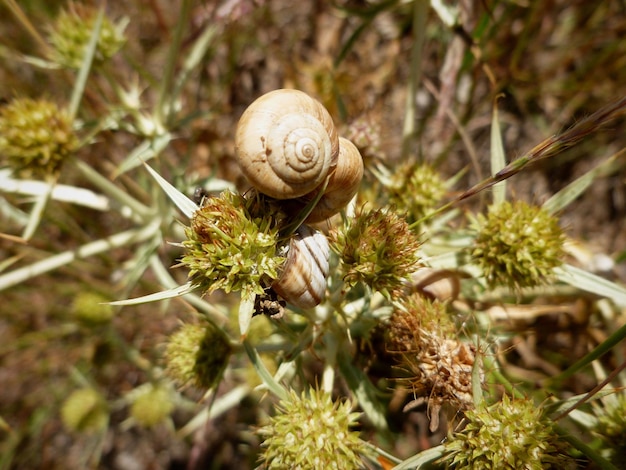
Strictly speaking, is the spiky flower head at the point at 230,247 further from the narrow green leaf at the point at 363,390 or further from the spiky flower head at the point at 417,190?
the spiky flower head at the point at 417,190

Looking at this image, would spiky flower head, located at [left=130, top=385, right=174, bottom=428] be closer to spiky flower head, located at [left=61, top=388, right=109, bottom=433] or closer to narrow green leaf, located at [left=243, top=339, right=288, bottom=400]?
spiky flower head, located at [left=61, top=388, right=109, bottom=433]

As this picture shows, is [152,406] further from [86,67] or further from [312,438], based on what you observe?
[86,67]

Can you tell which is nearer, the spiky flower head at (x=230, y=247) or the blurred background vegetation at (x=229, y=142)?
the spiky flower head at (x=230, y=247)

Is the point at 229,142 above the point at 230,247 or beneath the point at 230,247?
above

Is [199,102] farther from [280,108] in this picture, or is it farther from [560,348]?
[560,348]

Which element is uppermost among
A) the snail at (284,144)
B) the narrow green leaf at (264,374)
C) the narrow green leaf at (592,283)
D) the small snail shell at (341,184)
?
the snail at (284,144)

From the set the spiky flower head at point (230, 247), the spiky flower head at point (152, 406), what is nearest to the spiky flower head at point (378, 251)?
the spiky flower head at point (230, 247)

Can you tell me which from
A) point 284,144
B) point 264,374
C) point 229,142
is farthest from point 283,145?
point 229,142
